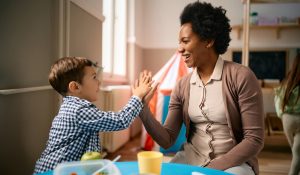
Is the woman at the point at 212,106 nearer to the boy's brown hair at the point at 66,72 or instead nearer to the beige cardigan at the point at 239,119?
the beige cardigan at the point at 239,119

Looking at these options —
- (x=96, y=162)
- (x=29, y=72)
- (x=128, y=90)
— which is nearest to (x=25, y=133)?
(x=29, y=72)

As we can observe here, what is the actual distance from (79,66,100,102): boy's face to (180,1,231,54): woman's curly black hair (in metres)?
0.49

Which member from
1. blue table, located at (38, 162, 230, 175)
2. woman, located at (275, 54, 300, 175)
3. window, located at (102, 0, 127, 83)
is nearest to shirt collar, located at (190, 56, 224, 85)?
blue table, located at (38, 162, 230, 175)

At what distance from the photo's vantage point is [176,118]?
4.60ft

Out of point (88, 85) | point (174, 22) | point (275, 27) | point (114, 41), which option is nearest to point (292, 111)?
point (88, 85)

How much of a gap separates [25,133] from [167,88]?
2.01 m

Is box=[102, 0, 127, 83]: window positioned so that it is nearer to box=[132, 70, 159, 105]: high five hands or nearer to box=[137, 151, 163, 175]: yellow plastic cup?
box=[132, 70, 159, 105]: high five hands

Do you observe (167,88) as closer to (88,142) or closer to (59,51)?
(59,51)

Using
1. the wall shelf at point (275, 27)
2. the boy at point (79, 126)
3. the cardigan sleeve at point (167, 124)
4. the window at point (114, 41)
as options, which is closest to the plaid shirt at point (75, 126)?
the boy at point (79, 126)

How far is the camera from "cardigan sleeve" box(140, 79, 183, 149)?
4.15ft

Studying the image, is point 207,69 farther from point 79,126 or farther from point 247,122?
point 79,126

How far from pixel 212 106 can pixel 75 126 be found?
0.57 metres

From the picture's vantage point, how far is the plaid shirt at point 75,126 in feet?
3.74

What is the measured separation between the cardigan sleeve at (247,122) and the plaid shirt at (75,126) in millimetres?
383
